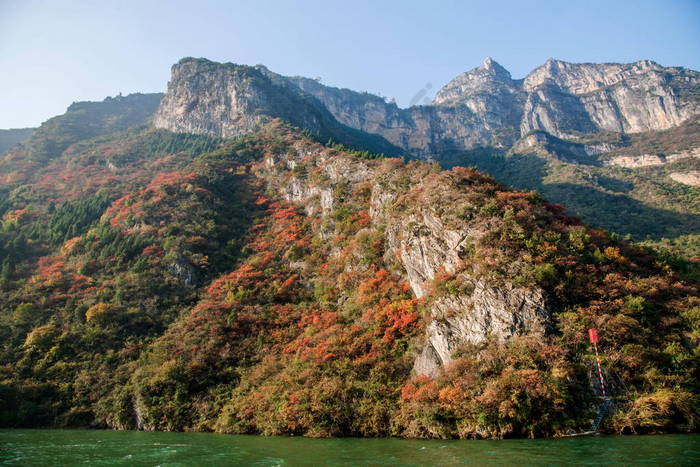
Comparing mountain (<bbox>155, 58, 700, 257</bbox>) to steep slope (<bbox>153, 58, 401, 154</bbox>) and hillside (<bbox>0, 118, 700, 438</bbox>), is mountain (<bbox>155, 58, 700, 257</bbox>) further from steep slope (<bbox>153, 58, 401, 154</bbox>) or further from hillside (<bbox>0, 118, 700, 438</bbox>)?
hillside (<bbox>0, 118, 700, 438</bbox>)

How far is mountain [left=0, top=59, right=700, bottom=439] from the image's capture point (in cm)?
2775

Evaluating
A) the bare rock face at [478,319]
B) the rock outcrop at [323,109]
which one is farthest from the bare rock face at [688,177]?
the bare rock face at [478,319]

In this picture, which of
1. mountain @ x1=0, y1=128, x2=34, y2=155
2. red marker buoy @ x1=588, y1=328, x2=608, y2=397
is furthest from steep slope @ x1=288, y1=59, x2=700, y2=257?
mountain @ x1=0, y1=128, x2=34, y2=155

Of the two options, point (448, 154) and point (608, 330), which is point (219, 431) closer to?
point (608, 330)

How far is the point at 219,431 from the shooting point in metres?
35.8

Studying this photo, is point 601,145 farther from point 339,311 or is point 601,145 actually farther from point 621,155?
point 339,311

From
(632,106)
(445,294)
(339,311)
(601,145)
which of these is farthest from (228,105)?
(632,106)

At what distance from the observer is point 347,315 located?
4456 centimetres

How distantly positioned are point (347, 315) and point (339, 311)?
2340 mm

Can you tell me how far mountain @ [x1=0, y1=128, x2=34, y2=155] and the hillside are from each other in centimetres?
12975

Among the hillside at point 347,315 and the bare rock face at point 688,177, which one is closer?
the hillside at point 347,315

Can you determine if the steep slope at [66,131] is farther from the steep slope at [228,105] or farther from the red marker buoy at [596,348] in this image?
the red marker buoy at [596,348]

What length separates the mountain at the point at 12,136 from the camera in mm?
168887

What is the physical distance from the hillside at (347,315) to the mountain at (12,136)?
130 metres
